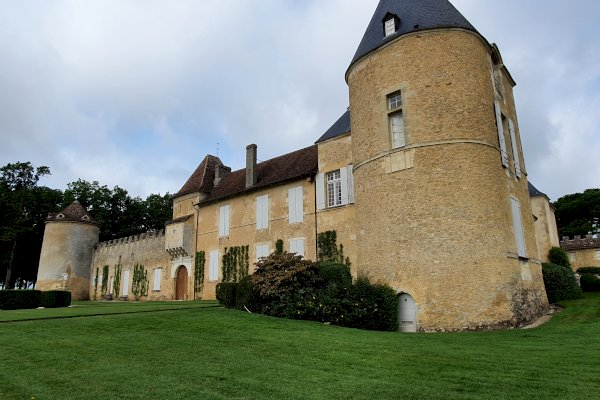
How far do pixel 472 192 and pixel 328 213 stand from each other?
7626 mm

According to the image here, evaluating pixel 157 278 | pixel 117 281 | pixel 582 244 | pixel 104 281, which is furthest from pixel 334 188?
pixel 582 244

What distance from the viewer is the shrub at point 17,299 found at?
17.6 meters

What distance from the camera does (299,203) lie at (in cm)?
2014

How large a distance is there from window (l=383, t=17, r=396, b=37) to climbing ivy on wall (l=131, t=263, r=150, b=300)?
2199 centimetres

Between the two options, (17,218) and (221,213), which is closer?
(221,213)

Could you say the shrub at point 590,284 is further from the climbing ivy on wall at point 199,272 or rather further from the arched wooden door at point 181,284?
the arched wooden door at point 181,284

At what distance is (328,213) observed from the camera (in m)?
18.8

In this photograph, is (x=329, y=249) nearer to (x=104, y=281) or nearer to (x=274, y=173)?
(x=274, y=173)

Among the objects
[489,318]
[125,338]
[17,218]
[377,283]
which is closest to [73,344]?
[125,338]

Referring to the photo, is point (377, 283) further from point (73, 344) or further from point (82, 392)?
point (82, 392)

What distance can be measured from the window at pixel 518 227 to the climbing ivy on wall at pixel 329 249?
6.56 meters

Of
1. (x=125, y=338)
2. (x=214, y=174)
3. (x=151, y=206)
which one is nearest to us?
(x=125, y=338)

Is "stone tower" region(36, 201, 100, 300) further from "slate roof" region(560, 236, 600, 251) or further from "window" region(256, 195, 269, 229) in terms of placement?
"slate roof" region(560, 236, 600, 251)

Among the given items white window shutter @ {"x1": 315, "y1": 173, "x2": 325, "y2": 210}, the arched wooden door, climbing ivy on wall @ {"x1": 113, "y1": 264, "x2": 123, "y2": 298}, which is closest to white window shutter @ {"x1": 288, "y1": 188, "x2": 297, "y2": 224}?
white window shutter @ {"x1": 315, "y1": 173, "x2": 325, "y2": 210}
